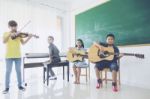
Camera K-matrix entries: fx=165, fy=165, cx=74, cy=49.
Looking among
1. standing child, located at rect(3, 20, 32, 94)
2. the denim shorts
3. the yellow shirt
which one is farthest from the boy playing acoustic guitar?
the yellow shirt

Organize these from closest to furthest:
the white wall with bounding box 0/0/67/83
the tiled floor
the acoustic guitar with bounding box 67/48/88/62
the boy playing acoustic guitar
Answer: the tiled floor
the boy playing acoustic guitar
the acoustic guitar with bounding box 67/48/88/62
the white wall with bounding box 0/0/67/83

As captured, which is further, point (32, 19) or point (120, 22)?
point (32, 19)

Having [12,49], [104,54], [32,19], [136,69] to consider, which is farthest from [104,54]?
[32,19]

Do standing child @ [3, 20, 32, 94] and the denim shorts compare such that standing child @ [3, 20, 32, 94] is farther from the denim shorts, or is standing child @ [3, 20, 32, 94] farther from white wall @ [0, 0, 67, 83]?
the denim shorts

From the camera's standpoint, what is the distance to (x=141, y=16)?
11.8 ft

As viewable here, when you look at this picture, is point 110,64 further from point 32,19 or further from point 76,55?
point 32,19

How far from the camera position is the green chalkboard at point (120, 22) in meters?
3.58

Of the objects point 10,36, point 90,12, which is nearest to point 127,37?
point 90,12

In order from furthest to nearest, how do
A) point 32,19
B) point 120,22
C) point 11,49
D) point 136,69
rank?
point 32,19 < point 120,22 < point 136,69 < point 11,49

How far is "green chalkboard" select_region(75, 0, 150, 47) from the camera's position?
358cm

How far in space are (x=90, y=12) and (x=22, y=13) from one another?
2.00 m

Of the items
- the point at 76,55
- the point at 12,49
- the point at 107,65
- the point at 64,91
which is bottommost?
the point at 64,91

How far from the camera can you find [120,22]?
4.07m

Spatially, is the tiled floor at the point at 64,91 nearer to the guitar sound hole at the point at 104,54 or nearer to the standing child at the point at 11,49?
the standing child at the point at 11,49
